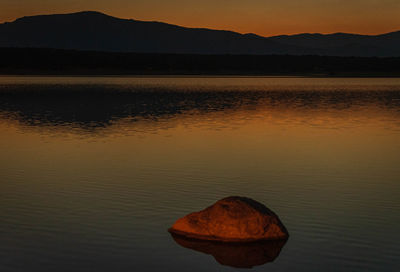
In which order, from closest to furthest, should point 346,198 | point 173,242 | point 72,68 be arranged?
1. point 173,242
2. point 346,198
3. point 72,68

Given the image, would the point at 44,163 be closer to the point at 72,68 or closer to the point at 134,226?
the point at 134,226

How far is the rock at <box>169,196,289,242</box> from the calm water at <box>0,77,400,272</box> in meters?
0.45

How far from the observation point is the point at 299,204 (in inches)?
553

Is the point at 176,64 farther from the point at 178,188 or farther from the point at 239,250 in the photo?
the point at 239,250

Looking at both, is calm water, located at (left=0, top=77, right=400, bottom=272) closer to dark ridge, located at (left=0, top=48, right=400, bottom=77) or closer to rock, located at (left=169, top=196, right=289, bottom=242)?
rock, located at (left=169, top=196, right=289, bottom=242)

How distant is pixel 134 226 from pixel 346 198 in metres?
5.80

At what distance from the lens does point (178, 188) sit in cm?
1580

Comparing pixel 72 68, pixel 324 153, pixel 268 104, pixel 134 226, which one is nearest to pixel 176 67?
pixel 72 68

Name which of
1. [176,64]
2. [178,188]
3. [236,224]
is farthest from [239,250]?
[176,64]

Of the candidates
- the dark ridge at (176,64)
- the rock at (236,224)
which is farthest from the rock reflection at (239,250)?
the dark ridge at (176,64)

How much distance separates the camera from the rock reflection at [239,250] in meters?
10.1

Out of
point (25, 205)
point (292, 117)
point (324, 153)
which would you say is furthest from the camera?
point (292, 117)

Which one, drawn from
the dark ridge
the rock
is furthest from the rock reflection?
the dark ridge

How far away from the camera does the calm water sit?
10.4 metres
